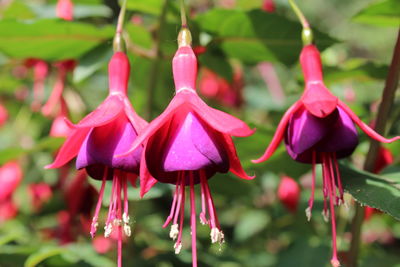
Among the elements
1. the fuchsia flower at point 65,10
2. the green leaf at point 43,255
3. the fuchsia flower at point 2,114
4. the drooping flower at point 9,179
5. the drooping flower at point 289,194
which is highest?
the fuchsia flower at point 65,10

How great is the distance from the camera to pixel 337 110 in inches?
33.0

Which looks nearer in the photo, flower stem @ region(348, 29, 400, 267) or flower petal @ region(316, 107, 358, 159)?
flower petal @ region(316, 107, 358, 159)

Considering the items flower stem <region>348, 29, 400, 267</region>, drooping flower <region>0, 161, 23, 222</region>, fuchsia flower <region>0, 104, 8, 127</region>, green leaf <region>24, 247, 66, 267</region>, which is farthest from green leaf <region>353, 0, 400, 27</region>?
fuchsia flower <region>0, 104, 8, 127</region>

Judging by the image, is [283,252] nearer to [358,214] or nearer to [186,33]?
[358,214]

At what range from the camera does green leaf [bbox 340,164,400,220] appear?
0.84 meters

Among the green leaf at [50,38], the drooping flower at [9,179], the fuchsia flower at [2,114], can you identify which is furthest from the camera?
the fuchsia flower at [2,114]

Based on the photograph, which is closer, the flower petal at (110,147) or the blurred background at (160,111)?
the flower petal at (110,147)

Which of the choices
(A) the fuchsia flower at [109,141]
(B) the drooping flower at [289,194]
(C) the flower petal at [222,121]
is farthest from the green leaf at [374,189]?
(B) the drooping flower at [289,194]

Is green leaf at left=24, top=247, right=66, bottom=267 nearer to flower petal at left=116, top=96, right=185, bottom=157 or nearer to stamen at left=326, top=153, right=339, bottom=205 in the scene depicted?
flower petal at left=116, top=96, right=185, bottom=157

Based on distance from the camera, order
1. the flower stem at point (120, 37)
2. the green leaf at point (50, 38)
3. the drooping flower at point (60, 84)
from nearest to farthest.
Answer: the flower stem at point (120, 37)
the green leaf at point (50, 38)
the drooping flower at point (60, 84)

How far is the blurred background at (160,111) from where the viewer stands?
1208mm

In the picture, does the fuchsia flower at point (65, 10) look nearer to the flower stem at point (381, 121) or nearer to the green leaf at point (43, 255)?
the green leaf at point (43, 255)

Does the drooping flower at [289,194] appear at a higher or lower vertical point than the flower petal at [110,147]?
lower

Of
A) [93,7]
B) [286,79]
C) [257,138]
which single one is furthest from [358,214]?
[286,79]
